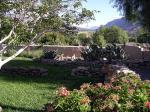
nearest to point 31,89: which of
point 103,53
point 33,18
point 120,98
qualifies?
point 33,18

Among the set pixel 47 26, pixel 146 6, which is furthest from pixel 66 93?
pixel 146 6

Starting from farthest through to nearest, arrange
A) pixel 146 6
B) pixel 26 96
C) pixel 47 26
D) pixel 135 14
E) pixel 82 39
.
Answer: pixel 82 39, pixel 135 14, pixel 146 6, pixel 26 96, pixel 47 26

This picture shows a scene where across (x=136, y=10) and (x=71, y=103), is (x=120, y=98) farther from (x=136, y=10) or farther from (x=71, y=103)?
(x=136, y=10)

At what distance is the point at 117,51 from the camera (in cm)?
2519

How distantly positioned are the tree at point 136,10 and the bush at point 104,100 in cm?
1321

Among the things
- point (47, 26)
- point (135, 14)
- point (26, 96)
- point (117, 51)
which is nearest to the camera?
point (47, 26)

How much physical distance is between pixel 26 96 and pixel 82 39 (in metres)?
31.2

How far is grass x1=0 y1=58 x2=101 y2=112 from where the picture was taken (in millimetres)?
11484

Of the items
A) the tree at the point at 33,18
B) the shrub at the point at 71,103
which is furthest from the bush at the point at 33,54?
the shrub at the point at 71,103

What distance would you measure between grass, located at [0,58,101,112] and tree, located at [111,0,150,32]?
4.90 metres

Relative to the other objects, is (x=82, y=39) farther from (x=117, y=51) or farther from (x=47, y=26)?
(x=47, y=26)

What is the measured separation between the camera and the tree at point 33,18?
35.3 ft

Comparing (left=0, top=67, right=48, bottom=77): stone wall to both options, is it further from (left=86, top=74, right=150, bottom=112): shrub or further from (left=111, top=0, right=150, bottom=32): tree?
(left=86, top=74, right=150, bottom=112): shrub

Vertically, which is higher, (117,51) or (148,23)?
(148,23)
